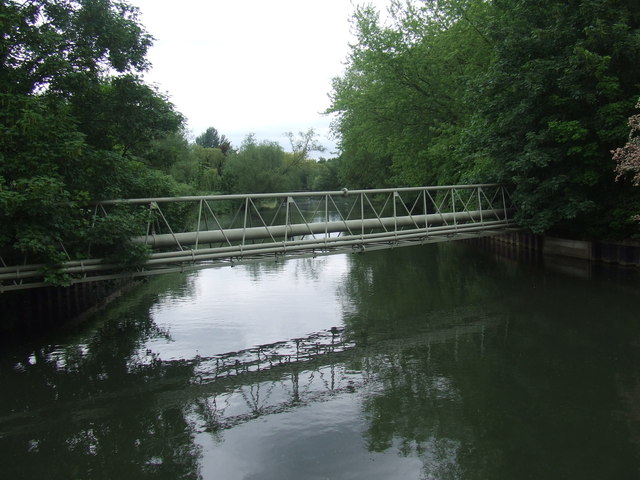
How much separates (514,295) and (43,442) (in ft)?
45.5

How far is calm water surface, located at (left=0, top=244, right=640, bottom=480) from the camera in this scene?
23.7ft

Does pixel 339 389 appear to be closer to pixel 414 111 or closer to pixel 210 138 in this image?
pixel 414 111

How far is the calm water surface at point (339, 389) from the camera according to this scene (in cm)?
722

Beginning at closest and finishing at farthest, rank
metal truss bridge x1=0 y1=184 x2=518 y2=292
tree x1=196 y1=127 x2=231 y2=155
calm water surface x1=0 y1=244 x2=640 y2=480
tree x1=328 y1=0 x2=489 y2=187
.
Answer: calm water surface x1=0 y1=244 x2=640 y2=480 → metal truss bridge x1=0 y1=184 x2=518 y2=292 → tree x1=328 y1=0 x2=489 y2=187 → tree x1=196 y1=127 x2=231 y2=155

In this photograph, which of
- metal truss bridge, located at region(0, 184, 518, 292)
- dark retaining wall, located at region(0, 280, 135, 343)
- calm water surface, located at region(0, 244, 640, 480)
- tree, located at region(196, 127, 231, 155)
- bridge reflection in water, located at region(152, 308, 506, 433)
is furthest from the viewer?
tree, located at region(196, 127, 231, 155)

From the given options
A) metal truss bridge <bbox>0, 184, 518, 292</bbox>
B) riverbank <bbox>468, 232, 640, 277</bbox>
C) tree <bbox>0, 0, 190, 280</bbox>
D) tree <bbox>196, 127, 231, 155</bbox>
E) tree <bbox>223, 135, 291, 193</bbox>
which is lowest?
riverbank <bbox>468, 232, 640, 277</bbox>

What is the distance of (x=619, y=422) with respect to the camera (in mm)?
7910

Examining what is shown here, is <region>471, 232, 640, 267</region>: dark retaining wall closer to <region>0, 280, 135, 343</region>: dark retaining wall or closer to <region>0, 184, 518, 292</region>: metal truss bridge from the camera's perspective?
<region>0, 184, 518, 292</region>: metal truss bridge

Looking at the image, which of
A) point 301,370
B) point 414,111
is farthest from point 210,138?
point 301,370

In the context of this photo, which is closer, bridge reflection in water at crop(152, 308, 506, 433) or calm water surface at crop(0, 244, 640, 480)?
calm water surface at crop(0, 244, 640, 480)

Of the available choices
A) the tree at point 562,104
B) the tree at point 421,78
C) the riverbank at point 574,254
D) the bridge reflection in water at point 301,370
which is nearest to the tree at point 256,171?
the tree at point 421,78

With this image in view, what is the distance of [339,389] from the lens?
9.85 metres

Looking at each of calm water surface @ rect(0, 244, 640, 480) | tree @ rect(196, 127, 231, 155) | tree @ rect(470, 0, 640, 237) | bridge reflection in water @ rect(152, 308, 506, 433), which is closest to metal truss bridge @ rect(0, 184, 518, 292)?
calm water surface @ rect(0, 244, 640, 480)

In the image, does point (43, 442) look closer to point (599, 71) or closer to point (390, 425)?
point (390, 425)
